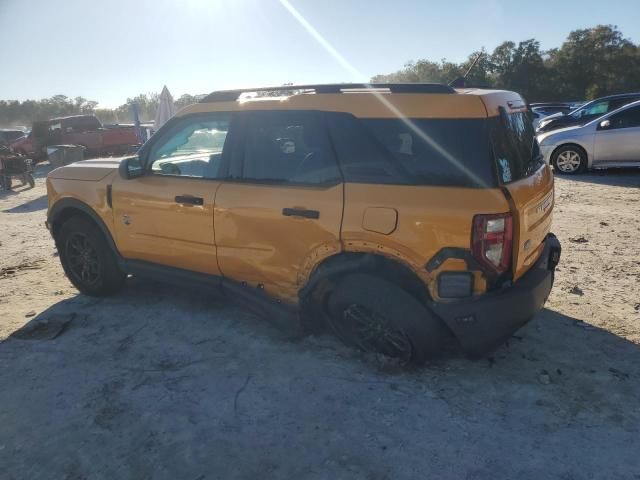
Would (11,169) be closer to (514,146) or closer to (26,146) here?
(26,146)

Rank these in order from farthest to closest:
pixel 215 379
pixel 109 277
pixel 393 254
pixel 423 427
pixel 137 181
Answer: pixel 109 277
pixel 137 181
pixel 215 379
pixel 393 254
pixel 423 427

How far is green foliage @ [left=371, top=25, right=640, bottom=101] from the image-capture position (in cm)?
3966

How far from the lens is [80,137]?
18.0 m

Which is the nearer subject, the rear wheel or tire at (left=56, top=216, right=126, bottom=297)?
tire at (left=56, top=216, right=126, bottom=297)

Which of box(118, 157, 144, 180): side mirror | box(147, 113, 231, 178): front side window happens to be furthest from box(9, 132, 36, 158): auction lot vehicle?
box(147, 113, 231, 178): front side window

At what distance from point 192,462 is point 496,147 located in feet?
7.96

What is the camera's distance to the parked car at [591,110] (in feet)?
41.1

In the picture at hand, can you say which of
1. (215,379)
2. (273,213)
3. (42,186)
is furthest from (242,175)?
(42,186)

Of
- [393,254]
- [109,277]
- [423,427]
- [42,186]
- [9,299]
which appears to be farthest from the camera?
[42,186]

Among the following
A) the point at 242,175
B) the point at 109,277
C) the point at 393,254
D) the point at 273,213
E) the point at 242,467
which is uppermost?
the point at 242,175

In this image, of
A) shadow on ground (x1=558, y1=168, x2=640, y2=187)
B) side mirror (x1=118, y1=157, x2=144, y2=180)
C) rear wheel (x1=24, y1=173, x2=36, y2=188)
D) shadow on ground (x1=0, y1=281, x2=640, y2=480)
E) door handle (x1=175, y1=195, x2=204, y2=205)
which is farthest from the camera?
→ rear wheel (x1=24, y1=173, x2=36, y2=188)

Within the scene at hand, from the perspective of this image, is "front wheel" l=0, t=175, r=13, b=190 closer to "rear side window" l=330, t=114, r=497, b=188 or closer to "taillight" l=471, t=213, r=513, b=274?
"rear side window" l=330, t=114, r=497, b=188

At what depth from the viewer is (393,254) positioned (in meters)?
2.90

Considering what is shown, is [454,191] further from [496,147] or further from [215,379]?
[215,379]
